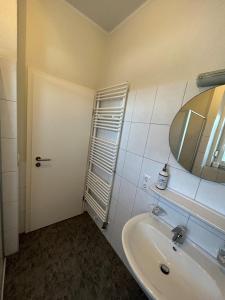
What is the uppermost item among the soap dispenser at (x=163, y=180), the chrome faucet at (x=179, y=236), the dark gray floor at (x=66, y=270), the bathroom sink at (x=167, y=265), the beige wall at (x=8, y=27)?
the beige wall at (x=8, y=27)

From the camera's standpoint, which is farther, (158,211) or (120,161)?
(120,161)

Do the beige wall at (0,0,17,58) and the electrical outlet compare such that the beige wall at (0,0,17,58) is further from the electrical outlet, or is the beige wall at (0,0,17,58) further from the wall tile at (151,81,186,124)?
the electrical outlet

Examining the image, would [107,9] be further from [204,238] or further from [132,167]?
[204,238]

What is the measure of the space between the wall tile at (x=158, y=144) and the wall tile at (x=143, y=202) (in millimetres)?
345

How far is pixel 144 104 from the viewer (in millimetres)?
1332

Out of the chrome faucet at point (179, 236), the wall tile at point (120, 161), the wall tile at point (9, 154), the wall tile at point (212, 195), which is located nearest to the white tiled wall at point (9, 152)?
the wall tile at point (9, 154)

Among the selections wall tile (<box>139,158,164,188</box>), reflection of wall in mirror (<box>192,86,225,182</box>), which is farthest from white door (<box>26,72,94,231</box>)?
reflection of wall in mirror (<box>192,86,225,182</box>)

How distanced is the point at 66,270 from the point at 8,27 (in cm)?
221

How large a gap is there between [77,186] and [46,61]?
1.62 metres

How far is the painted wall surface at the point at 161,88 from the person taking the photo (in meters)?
0.91

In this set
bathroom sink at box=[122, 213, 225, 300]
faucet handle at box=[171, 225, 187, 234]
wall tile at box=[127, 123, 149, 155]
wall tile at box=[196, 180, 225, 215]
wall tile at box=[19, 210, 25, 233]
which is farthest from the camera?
wall tile at box=[19, 210, 25, 233]

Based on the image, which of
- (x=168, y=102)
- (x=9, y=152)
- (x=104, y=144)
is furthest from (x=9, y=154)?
(x=168, y=102)

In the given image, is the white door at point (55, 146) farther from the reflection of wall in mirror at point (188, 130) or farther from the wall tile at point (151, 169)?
the reflection of wall in mirror at point (188, 130)

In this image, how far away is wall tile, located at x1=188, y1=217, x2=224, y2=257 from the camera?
0.86 metres
